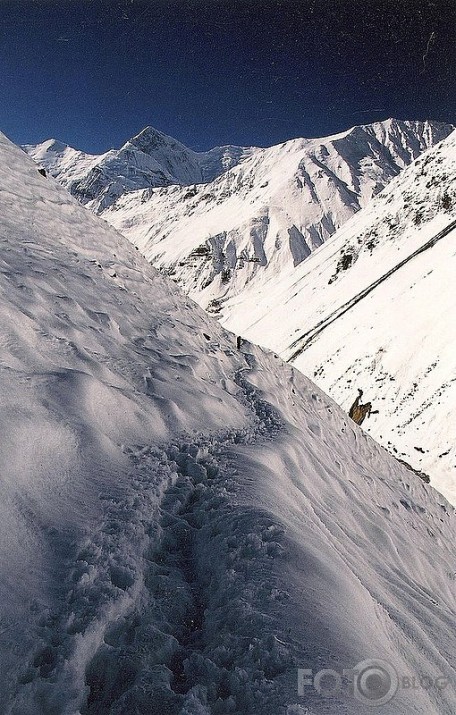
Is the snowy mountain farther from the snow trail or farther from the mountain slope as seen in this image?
the mountain slope

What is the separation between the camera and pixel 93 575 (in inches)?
105

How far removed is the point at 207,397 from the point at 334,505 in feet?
6.47

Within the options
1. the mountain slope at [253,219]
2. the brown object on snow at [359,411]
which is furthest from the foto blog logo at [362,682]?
the mountain slope at [253,219]

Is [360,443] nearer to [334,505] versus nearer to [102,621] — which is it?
[334,505]

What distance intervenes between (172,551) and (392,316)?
3237cm

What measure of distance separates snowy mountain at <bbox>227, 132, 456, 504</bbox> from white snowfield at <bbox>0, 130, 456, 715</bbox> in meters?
14.3

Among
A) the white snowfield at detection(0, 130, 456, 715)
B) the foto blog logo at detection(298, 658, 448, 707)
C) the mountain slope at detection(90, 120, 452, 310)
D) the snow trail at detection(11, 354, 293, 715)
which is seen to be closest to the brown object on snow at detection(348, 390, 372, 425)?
the white snowfield at detection(0, 130, 456, 715)

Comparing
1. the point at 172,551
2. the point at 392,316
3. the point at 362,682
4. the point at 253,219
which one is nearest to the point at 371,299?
the point at 392,316

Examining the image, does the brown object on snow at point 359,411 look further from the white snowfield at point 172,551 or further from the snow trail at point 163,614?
the snow trail at point 163,614

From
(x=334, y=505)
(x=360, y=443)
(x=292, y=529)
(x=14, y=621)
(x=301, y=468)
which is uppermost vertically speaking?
(x=14, y=621)

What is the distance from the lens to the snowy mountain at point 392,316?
74.5 feet

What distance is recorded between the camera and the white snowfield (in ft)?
7.59

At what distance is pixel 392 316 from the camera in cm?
3284

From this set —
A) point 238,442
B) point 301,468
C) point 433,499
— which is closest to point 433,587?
point 301,468
